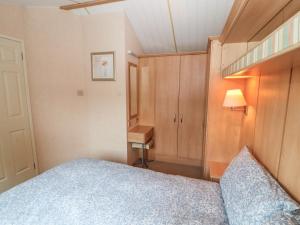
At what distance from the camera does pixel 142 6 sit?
2.51 m

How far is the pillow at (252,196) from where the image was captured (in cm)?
87

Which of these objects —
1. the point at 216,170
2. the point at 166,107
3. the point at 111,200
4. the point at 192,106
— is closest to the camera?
the point at 111,200

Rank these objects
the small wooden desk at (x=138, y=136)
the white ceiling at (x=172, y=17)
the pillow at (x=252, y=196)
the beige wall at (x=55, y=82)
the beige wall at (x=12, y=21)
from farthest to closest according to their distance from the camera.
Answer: the small wooden desk at (x=138, y=136)
the beige wall at (x=55, y=82)
the white ceiling at (x=172, y=17)
the beige wall at (x=12, y=21)
the pillow at (x=252, y=196)

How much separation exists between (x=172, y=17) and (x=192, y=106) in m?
1.56

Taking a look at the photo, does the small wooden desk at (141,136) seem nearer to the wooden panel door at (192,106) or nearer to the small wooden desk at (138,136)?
the small wooden desk at (138,136)

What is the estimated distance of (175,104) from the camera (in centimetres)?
329

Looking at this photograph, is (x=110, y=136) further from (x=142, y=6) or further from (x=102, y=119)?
(x=142, y=6)

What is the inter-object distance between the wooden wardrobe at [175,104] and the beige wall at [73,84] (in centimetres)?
66

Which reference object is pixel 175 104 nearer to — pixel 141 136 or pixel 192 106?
pixel 192 106

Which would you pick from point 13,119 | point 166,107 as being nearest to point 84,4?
point 13,119

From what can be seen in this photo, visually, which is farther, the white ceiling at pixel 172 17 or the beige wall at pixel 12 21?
the white ceiling at pixel 172 17

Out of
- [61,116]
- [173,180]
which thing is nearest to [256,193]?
[173,180]

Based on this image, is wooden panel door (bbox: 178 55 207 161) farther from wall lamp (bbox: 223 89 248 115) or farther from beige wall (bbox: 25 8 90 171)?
beige wall (bbox: 25 8 90 171)

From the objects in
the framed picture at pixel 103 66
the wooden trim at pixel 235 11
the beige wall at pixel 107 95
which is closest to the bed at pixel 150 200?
the wooden trim at pixel 235 11
